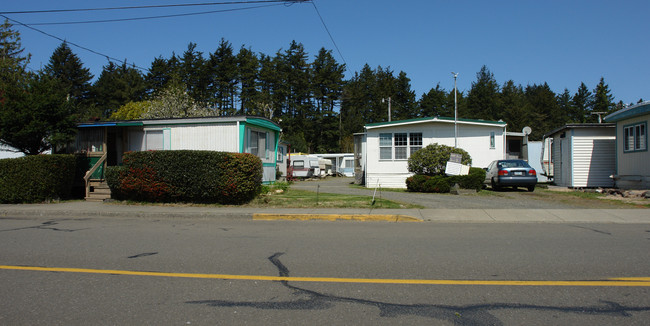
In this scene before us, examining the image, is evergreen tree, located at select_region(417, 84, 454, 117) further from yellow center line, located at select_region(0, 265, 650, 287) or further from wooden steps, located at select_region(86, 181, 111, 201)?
yellow center line, located at select_region(0, 265, 650, 287)

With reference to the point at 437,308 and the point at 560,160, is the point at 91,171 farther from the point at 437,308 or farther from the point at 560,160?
the point at 560,160

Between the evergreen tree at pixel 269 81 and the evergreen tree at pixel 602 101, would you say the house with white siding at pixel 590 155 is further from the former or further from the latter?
the evergreen tree at pixel 602 101

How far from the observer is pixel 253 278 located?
575cm

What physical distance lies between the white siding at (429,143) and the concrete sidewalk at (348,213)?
1124cm

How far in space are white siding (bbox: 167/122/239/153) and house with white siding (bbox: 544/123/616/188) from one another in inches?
631

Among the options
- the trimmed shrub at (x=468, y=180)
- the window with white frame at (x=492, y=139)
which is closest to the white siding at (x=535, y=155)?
the window with white frame at (x=492, y=139)

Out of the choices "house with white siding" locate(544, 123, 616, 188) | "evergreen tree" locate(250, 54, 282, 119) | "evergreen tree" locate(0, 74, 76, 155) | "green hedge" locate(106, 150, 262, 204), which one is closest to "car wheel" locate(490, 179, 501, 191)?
"house with white siding" locate(544, 123, 616, 188)

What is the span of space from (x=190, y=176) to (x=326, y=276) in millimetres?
9452

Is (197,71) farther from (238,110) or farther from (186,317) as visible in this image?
(186,317)

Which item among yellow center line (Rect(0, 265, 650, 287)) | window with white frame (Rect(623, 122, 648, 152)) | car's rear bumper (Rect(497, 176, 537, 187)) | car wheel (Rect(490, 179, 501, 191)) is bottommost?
yellow center line (Rect(0, 265, 650, 287))

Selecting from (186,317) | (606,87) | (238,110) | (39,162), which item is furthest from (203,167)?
(606,87)

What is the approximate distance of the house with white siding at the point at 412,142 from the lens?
24.3 metres

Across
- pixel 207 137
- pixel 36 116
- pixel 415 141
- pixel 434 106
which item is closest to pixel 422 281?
pixel 207 137

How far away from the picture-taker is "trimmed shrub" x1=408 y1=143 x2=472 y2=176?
20.1 m
